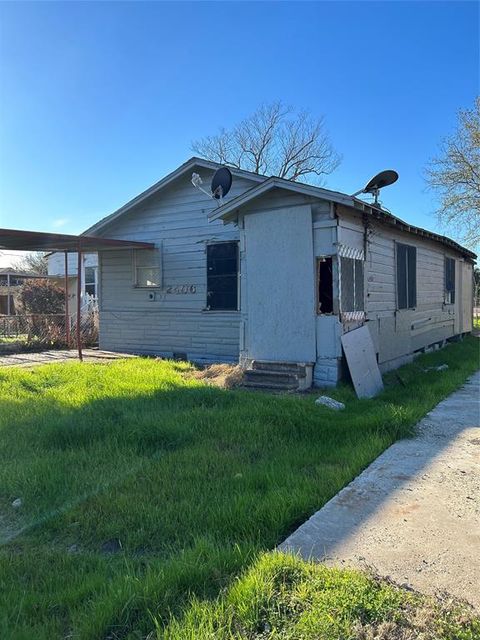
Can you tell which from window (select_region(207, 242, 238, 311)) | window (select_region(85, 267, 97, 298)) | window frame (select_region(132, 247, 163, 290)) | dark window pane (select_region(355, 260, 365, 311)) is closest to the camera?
dark window pane (select_region(355, 260, 365, 311))

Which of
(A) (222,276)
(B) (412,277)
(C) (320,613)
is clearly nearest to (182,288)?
(A) (222,276)

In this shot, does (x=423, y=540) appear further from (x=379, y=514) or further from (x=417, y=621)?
(x=417, y=621)

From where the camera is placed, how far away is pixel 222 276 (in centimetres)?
1070

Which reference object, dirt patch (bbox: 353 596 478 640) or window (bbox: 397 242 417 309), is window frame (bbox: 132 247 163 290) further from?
Answer: dirt patch (bbox: 353 596 478 640)

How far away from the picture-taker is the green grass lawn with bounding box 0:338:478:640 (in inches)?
96.9

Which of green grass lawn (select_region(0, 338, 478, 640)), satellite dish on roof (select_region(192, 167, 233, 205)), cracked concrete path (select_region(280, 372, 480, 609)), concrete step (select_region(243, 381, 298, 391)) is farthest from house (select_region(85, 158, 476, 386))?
cracked concrete path (select_region(280, 372, 480, 609))

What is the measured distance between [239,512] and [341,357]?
4.61 metres

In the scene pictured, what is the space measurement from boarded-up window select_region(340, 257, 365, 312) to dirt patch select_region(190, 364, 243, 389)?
6.49 feet

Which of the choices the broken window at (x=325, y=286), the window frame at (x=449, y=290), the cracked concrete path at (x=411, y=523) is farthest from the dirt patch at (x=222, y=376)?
the window frame at (x=449, y=290)

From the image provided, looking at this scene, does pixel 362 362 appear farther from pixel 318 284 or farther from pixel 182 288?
pixel 182 288

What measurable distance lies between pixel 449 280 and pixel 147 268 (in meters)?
8.86

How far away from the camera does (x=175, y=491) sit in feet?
12.3

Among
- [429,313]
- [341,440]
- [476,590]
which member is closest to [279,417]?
[341,440]

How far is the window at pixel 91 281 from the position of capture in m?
20.4
